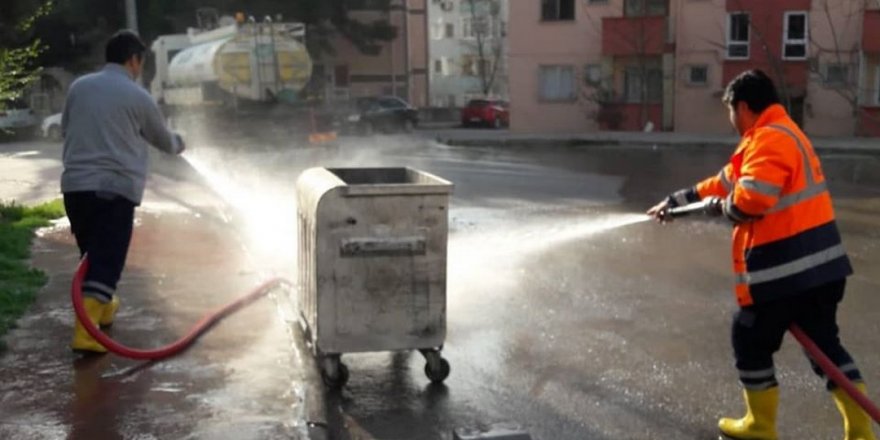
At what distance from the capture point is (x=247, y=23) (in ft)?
100

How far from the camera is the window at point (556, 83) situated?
4091cm

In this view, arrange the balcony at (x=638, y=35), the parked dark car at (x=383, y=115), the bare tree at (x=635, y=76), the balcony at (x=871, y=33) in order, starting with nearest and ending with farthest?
the balcony at (x=871, y=33), the balcony at (x=638, y=35), the bare tree at (x=635, y=76), the parked dark car at (x=383, y=115)

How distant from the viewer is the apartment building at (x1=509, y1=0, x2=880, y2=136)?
34781 mm

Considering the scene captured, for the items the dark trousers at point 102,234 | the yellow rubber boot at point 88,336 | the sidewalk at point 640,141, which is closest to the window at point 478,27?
the sidewalk at point 640,141

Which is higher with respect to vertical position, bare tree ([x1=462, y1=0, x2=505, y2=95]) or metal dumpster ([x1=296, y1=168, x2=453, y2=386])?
bare tree ([x1=462, y1=0, x2=505, y2=95])

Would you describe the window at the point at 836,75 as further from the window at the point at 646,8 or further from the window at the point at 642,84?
the window at the point at 646,8

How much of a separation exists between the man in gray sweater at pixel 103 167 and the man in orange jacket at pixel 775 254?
136 inches

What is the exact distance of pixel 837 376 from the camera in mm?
5043

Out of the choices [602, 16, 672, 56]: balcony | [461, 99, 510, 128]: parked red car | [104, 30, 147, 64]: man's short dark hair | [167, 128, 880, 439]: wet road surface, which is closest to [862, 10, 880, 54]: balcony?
[602, 16, 672, 56]: balcony

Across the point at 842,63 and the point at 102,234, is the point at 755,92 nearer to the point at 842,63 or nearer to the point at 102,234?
the point at 102,234

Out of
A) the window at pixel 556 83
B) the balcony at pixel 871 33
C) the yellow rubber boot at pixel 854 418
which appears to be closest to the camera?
the yellow rubber boot at pixel 854 418

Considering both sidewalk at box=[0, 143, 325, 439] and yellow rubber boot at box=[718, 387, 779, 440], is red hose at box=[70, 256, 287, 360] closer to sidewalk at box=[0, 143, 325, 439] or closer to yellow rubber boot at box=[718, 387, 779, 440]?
sidewalk at box=[0, 143, 325, 439]

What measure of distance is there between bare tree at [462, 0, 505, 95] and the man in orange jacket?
68.4 metres

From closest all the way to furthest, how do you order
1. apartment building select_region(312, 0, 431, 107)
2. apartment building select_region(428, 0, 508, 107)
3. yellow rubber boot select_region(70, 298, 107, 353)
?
yellow rubber boot select_region(70, 298, 107, 353), apartment building select_region(312, 0, 431, 107), apartment building select_region(428, 0, 508, 107)
